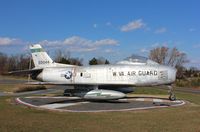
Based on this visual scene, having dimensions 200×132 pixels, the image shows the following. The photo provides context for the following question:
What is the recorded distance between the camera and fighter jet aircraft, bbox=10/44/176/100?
20859mm

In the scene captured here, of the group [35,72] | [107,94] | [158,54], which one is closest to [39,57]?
[35,72]

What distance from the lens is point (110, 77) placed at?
21797 millimetres

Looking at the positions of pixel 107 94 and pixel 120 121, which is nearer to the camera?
pixel 120 121

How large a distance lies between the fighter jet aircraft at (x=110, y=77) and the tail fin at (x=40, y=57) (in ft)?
3.54

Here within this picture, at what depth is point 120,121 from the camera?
12242mm

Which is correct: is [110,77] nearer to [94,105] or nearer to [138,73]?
[138,73]

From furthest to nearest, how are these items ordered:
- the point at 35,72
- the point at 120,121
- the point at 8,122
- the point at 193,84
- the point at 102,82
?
the point at 193,84 < the point at 35,72 < the point at 102,82 < the point at 120,121 < the point at 8,122

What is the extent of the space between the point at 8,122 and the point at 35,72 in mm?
13062

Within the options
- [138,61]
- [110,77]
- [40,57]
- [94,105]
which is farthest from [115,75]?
[40,57]

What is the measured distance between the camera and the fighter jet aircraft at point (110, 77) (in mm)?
20859

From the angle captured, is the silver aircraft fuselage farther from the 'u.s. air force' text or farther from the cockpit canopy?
the cockpit canopy

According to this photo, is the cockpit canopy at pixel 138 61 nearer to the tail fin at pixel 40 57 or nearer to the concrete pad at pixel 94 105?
the concrete pad at pixel 94 105

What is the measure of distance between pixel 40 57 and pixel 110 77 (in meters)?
6.34

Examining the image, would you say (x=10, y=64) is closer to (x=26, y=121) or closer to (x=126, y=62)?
(x=126, y=62)
